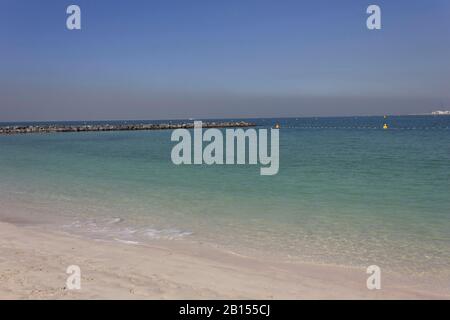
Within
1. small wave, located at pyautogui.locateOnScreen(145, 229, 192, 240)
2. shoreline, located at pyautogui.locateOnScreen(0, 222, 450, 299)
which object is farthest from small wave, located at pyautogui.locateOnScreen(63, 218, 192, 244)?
shoreline, located at pyautogui.locateOnScreen(0, 222, 450, 299)

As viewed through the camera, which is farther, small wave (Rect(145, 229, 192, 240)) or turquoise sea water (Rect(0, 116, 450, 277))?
small wave (Rect(145, 229, 192, 240))

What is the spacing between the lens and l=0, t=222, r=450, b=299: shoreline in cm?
570

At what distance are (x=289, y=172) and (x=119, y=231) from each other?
12.1 m

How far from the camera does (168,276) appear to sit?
20.9 ft

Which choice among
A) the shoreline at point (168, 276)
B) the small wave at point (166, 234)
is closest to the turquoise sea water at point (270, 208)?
the small wave at point (166, 234)

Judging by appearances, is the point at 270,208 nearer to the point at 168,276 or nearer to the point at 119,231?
the point at 119,231

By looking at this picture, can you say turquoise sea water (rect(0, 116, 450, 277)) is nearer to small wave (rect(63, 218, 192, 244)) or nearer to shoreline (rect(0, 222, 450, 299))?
small wave (rect(63, 218, 192, 244))

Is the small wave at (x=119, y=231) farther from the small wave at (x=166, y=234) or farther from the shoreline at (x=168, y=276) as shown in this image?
the shoreline at (x=168, y=276)

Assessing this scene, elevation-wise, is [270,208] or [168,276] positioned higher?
[270,208]

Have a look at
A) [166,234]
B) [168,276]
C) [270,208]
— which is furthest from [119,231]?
[270,208]

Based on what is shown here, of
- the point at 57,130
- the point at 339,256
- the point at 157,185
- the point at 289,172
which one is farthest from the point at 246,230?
Result: the point at 57,130

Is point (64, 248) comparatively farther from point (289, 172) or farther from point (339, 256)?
point (289, 172)

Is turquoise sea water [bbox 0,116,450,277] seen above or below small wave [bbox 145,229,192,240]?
above

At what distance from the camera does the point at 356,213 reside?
11195 mm
